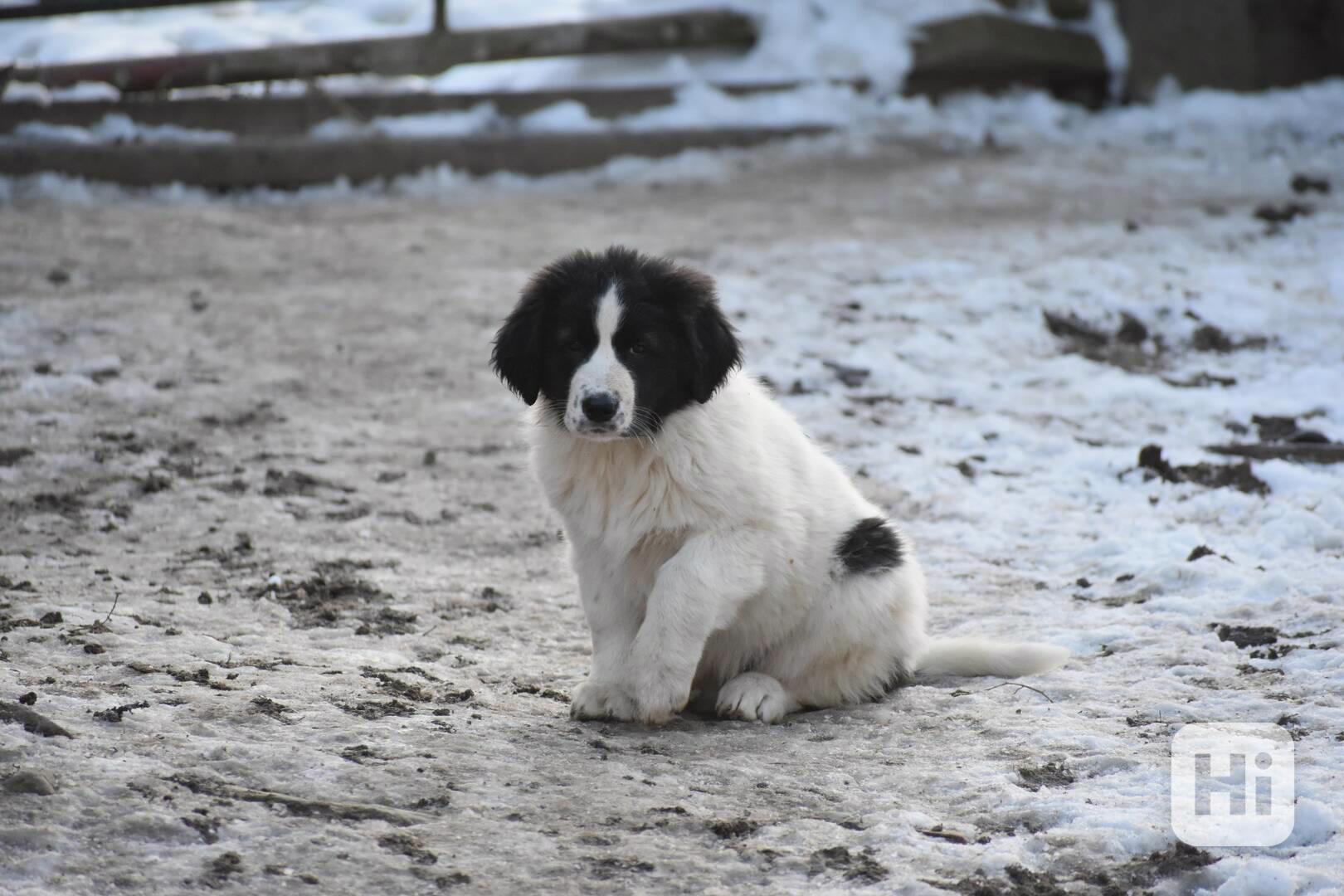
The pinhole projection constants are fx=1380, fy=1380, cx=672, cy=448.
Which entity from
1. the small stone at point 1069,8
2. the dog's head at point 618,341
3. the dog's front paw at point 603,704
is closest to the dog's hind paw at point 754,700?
the dog's front paw at point 603,704

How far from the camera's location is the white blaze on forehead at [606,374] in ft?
12.3

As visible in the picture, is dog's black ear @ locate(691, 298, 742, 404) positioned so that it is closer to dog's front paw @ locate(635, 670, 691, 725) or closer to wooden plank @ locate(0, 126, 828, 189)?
dog's front paw @ locate(635, 670, 691, 725)

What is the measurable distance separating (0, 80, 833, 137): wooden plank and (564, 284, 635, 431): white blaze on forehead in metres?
7.47

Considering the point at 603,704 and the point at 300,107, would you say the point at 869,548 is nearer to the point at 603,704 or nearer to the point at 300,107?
the point at 603,704

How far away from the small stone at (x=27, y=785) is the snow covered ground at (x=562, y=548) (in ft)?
0.08

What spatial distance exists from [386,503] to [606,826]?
2.99 metres

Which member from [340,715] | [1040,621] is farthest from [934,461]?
[340,715]

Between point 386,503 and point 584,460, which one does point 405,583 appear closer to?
point 386,503

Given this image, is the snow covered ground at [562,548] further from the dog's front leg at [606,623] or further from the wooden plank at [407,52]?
the wooden plank at [407,52]

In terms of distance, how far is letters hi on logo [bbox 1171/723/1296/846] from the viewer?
2938mm

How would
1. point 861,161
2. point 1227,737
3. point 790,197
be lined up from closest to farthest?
point 1227,737
point 790,197
point 861,161

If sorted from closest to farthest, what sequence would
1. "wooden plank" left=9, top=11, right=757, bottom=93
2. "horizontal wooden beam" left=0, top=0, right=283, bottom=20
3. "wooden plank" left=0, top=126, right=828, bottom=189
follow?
"wooden plank" left=0, top=126, right=828, bottom=189, "horizontal wooden beam" left=0, top=0, right=283, bottom=20, "wooden plank" left=9, top=11, right=757, bottom=93

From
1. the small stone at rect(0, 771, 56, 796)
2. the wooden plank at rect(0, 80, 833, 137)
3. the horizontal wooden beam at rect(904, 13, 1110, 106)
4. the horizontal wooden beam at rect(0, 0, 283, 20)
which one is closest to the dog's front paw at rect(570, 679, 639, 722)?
the small stone at rect(0, 771, 56, 796)

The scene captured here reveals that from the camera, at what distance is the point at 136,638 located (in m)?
3.97
